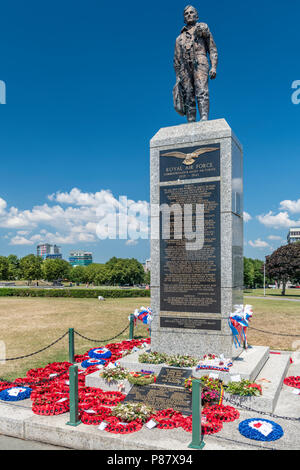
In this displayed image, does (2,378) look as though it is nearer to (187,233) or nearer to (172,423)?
(172,423)

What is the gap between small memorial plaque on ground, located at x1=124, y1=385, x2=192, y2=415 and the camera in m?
6.62

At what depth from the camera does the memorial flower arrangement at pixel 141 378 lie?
7.32 meters

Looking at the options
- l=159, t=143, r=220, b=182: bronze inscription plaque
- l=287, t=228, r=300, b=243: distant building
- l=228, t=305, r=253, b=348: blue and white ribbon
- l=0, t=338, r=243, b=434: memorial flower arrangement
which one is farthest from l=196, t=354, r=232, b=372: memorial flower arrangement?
l=287, t=228, r=300, b=243: distant building

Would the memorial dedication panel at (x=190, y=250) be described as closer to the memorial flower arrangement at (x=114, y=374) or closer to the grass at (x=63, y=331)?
the memorial flower arrangement at (x=114, y=374)

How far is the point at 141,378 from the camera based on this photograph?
7414 mm

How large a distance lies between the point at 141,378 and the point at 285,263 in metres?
43.9

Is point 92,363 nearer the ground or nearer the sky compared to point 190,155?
nearer the ground

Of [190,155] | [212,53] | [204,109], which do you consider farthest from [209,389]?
[212,53]

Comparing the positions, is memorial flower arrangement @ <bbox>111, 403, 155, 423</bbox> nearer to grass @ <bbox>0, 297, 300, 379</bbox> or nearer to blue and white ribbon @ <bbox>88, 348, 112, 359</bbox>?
blue and white ribbon @ <bbox>88, 348, 112, 359</bbox>

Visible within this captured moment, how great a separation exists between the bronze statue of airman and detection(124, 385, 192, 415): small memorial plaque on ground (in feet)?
21.3

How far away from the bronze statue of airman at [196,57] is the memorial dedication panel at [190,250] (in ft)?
7.49

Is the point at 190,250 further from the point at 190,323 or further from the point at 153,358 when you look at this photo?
the point at 153,358
